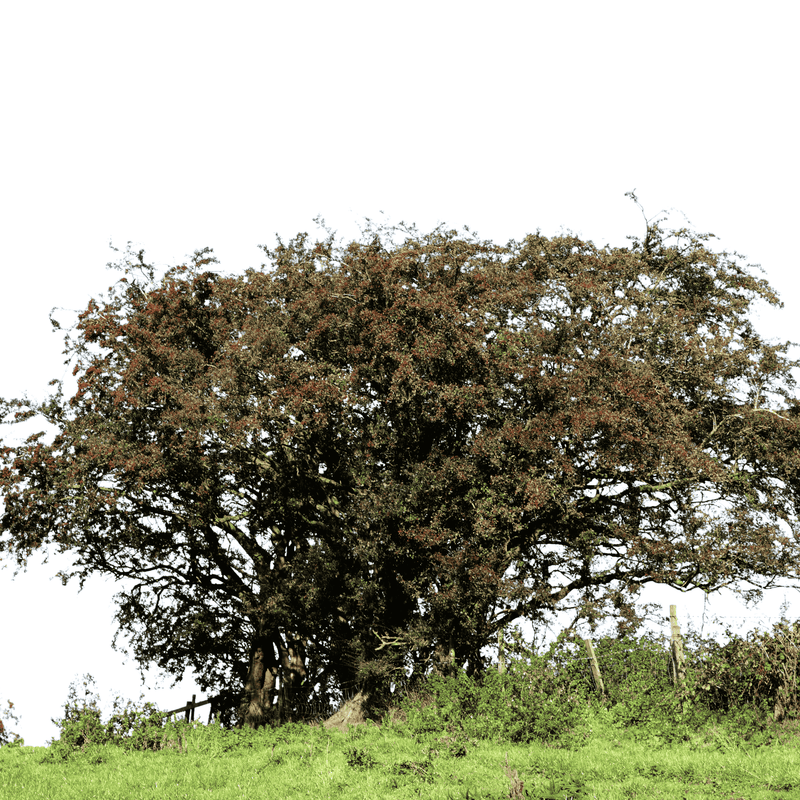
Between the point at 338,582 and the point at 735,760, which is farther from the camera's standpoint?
the point at 338,582

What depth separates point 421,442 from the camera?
18.7 meters

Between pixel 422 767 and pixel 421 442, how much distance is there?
7.62 meters

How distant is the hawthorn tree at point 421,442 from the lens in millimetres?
17203

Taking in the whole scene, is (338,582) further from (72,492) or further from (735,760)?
(735,760)

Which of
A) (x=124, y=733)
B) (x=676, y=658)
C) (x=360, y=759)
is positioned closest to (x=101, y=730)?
(x=124, y=733)

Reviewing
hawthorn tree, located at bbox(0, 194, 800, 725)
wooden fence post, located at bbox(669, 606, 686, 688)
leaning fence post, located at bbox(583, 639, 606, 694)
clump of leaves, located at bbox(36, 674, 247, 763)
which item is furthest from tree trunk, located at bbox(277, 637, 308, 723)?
wooden fence post, located at bbox(669, 606, 686, 688)

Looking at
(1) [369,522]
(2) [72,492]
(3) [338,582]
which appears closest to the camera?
(1) [369,522]

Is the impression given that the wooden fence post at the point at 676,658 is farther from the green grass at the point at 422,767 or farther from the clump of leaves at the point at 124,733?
the clump of leaves at the point at 124,733

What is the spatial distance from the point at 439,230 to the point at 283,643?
11.3 meters

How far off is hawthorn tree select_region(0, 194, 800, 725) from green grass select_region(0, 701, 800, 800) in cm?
349

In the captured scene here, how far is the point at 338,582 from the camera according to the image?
61.3 feet

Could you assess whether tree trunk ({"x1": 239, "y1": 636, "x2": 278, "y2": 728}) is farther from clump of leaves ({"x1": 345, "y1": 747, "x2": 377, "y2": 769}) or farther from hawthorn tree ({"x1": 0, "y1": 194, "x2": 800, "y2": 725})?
clump of leaves ({"x1": 345, "y1": 747, "x2": 377, "y2": 769})

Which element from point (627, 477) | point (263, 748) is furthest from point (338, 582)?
point (627, 477)

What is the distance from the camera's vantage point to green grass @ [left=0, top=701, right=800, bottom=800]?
11.1m
